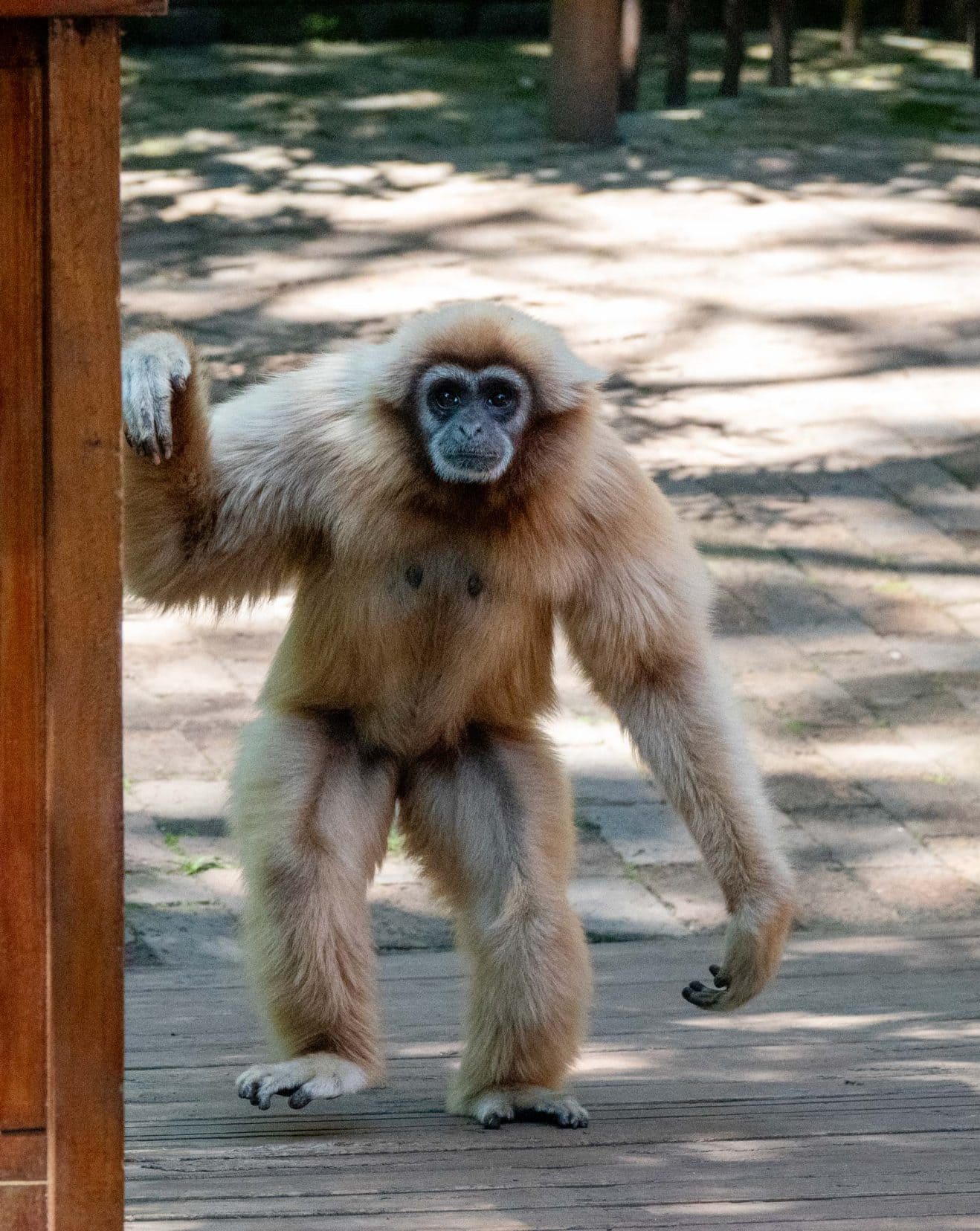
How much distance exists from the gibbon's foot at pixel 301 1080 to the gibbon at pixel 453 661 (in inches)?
0.5

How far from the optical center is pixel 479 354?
4219 millimetres

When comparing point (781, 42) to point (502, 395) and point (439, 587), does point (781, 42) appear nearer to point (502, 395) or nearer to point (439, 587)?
point (502, 395)

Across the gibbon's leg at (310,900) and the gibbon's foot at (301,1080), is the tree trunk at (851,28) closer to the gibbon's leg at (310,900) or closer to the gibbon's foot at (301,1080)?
A: the gibbon's leg at (310,900)

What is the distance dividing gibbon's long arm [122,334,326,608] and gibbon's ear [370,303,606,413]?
0.24 meters

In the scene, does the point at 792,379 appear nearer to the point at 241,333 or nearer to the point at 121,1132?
the point at 241,333

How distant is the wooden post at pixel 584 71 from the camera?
13.0 meters

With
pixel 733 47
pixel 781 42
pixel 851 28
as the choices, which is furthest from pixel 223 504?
pixel 851 28

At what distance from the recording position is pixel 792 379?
10.5 metres

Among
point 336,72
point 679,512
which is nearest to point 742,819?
point 679,512

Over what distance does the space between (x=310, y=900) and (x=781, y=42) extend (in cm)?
1235

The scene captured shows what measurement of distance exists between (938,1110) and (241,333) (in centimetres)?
784

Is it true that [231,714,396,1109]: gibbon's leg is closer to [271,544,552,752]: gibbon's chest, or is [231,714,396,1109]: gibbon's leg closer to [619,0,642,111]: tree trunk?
[271,544,552,752]: gibbon's chest

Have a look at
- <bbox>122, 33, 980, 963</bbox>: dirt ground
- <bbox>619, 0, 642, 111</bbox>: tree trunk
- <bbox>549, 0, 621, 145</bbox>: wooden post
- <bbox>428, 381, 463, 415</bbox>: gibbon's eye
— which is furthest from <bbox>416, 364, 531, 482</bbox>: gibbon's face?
<bbox>619, 0, 642, 111</bbox>: tree trunk

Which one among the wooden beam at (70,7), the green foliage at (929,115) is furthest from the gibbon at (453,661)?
the green foliage at (929,115)
